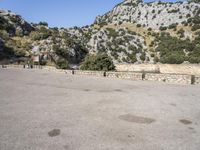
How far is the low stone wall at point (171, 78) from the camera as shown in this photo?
21.7 m

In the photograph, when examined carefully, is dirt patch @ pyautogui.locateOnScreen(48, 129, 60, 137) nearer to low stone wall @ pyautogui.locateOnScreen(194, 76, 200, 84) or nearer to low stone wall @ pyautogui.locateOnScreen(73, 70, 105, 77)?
low stone wall @ pyautogui.locateOnScreen(194, 76, 200, 84)

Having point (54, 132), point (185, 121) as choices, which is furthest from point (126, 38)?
point (54, 132)

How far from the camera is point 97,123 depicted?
862 cm

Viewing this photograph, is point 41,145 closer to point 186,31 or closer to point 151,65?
point 151,65

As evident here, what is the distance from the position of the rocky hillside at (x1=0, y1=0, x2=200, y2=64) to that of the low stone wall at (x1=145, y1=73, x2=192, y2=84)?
92.5 feet

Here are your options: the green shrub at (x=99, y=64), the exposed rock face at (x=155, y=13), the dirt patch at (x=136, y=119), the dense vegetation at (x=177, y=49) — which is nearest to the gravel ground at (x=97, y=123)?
the dirt patch at (x=136, y=119)

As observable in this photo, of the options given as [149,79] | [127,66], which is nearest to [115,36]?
[127,66]

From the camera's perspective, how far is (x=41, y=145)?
656cm

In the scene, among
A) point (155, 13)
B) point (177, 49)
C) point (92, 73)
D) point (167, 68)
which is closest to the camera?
point (92, 73)

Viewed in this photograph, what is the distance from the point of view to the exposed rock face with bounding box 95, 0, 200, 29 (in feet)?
246

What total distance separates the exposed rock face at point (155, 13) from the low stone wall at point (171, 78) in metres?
54.5

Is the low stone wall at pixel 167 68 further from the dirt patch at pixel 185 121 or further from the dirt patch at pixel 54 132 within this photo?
the dirt patch at pixel 54 132

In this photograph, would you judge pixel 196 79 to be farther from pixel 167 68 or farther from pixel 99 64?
pixel 99 64

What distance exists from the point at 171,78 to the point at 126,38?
47947 millimetres
